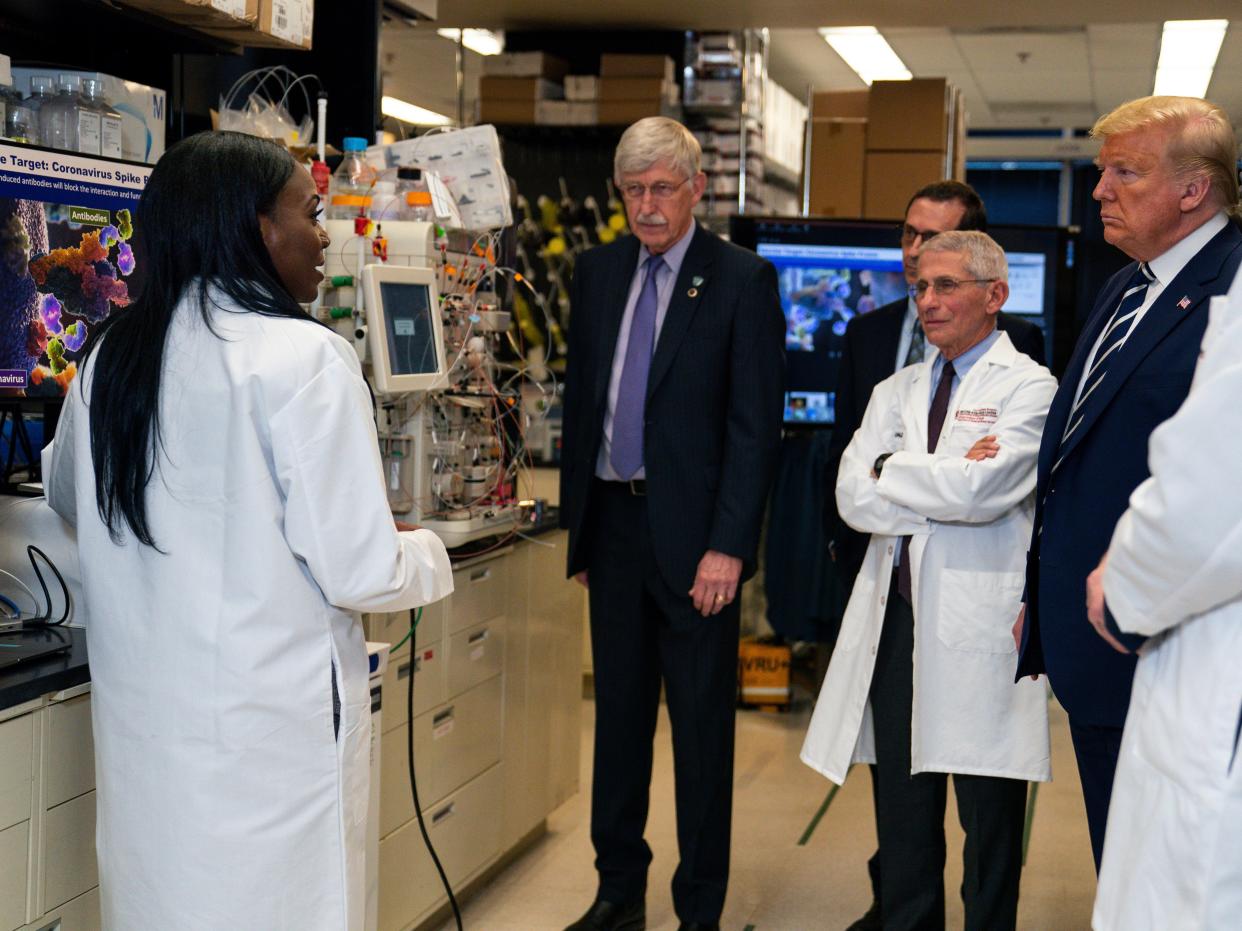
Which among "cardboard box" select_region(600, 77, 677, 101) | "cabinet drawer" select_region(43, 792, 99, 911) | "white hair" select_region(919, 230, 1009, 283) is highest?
"cardboard box" select_region(600, 77, 677, 101)

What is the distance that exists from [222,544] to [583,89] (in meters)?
4.83

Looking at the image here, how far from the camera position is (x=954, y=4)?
6.01 m

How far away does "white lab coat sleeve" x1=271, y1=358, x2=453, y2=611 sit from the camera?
173cm

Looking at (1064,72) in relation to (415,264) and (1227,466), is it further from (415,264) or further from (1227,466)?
Answer: (1227,466)

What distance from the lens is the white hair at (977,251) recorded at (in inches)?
106

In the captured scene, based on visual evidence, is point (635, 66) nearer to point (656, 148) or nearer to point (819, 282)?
point (819, 282)

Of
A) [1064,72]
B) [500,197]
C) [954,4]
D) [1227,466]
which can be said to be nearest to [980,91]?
[1064,72]

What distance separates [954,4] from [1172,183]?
14.0 ft

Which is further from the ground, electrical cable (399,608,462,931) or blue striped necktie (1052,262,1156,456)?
blue striped necktie (1052,262,1156,456)

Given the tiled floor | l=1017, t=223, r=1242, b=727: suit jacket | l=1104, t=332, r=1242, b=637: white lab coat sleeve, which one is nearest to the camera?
l=1104, t=332, r=1242, b=637: white lab coat sleeve

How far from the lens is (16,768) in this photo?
1788 millimetres

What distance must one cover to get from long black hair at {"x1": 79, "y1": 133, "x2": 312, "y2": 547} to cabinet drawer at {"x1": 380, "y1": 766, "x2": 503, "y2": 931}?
1.26m

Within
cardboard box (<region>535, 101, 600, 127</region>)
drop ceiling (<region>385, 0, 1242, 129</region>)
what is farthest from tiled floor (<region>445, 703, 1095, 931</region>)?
cardboard box (<region>535, 101, 600, 127</region>)

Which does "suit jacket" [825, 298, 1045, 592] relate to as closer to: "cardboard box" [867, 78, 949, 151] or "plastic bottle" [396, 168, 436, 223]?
"plastic bottle" [396, 168, 436, 223]
